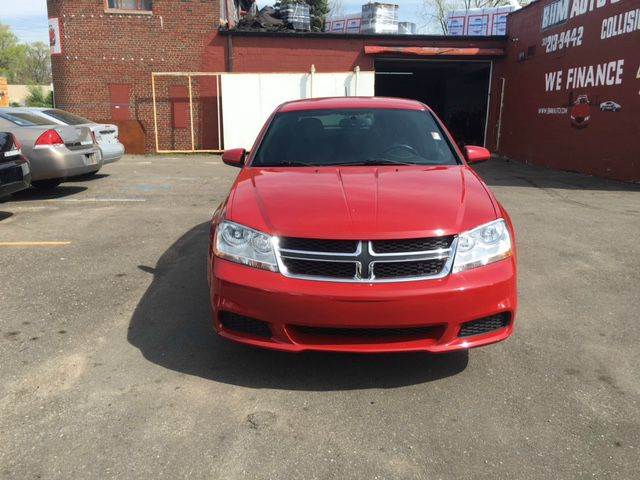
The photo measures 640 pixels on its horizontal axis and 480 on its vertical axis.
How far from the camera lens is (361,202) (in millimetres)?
3201

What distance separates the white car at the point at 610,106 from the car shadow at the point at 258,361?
1094 centimetres

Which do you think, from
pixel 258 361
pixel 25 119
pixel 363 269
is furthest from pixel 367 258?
pixel 25 119

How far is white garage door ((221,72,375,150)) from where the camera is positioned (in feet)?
57.8

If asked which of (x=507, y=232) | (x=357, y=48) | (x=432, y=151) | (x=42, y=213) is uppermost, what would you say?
(x=357, y=48)

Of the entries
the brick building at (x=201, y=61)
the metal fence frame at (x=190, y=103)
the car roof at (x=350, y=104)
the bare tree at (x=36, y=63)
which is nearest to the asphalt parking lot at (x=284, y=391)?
the car roof at (x=350, y=104)

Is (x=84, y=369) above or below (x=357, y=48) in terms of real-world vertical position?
below

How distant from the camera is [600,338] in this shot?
12.3 feet

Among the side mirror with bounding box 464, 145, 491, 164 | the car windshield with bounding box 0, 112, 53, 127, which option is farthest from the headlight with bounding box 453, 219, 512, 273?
the car windshield with bounding box 0, 112, 53, 127

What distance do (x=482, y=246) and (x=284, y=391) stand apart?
1.36m

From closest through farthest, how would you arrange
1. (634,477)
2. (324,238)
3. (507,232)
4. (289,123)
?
(634,477) → (324,238) → (507,232) → (289,123)

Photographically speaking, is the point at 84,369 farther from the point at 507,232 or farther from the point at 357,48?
the point at 357,48

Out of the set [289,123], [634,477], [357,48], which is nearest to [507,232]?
[634,477]

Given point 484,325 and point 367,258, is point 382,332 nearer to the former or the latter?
point 367,258

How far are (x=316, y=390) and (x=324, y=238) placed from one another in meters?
0.86
